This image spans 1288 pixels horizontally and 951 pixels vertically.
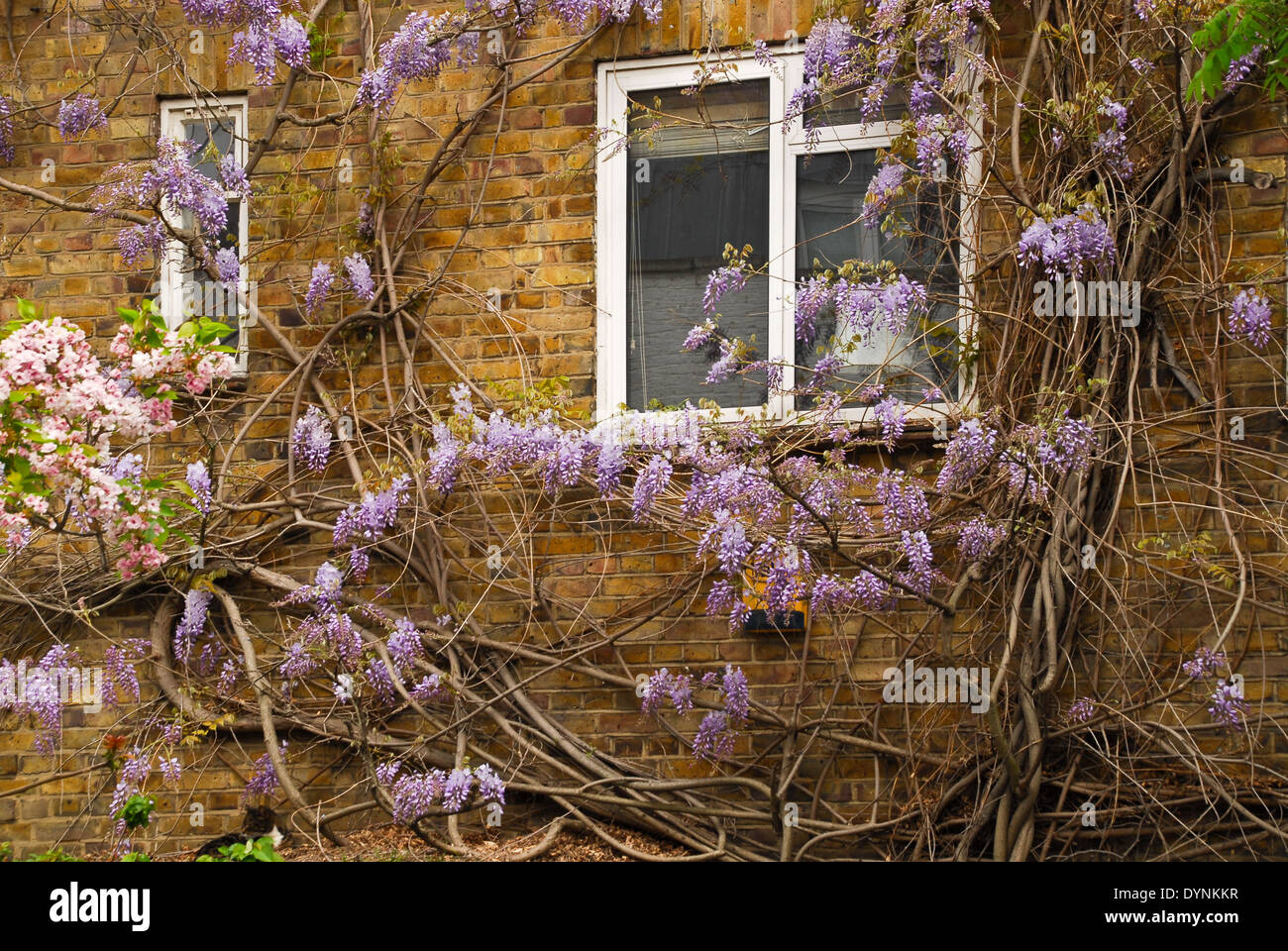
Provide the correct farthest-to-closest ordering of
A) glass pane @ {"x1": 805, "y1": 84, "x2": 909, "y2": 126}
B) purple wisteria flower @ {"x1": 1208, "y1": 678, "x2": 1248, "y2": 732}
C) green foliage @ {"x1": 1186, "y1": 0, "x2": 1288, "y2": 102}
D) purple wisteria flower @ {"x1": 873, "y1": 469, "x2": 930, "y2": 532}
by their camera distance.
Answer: glass pane @ {"x1": 805, "y1": 84, "x2": 909, "y2": 126} → purple wisteria flower @ {"x1": 873, "y1": 469, "x2": 930, "y2": 532} → purple wisteria flower @ {"x1": 1208, "y1": 678, "x2": 1248, "y2": 732} → green foliage @ {"x1": 1186, "y1": 0, "x2": 1288, "y2": 102}

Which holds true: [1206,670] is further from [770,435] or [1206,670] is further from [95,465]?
[95,465]

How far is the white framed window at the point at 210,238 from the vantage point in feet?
16.7

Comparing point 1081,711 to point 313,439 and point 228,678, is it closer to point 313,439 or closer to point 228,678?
point 313,439

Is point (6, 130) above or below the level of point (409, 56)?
below

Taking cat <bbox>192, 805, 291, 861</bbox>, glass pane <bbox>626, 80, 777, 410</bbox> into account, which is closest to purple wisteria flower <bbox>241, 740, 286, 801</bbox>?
cat <bbox>192, 805, 291, 861</bbox>

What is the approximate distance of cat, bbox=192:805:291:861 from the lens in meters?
4.55

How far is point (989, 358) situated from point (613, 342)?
1.36 metres

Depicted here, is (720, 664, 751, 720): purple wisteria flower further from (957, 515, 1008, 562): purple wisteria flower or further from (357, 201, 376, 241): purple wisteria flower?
(357, 201, 376, 241): purple wisteria flower

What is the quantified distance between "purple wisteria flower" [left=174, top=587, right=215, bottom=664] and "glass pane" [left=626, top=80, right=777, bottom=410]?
1744 millimetres

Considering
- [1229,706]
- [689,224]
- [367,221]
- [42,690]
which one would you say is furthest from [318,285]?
[1229,706]

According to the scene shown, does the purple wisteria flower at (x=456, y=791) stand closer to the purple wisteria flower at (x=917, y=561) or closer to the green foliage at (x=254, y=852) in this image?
the green foliage at (x=254, y=852)

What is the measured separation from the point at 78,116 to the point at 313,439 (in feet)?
5.50

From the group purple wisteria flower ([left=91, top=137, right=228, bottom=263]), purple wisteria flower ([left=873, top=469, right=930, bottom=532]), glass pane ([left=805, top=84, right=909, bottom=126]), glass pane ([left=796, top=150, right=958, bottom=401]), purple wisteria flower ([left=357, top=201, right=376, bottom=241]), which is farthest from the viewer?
purple wisteria flower ([left=357, top=201, right=376, bottom=241])

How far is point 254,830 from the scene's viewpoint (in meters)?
4.66
